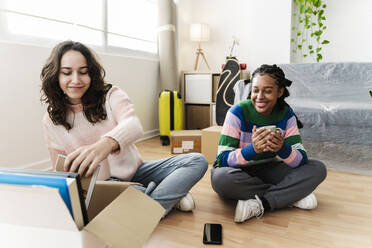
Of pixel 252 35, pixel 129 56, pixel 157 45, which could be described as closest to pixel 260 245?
pixel 129 56

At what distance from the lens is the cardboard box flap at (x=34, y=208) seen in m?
0.53

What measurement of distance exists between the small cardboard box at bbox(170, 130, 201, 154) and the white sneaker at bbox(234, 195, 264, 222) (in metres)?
1.22

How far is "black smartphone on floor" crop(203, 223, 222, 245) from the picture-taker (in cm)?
121

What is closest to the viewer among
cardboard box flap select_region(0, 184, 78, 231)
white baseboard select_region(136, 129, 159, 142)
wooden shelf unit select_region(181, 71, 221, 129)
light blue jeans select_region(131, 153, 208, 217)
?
cardboard box flap select_region(0, 184, 78, 231)

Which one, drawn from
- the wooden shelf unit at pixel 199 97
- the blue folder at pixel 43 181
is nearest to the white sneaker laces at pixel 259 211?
the blue folder at pixel 43 181

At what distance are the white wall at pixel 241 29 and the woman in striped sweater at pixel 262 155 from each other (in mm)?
2304

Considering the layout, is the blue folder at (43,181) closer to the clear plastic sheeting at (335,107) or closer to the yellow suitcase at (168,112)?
the clear plastic sheeting at (335,107)

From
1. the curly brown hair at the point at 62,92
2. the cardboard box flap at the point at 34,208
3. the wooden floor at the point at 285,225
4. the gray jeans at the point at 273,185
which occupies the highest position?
the curly brown hair at the point at 62,92

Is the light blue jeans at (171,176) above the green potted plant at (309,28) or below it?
below

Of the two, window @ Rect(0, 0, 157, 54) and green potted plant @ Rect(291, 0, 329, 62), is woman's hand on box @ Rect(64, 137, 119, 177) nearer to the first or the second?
window @ Rect(0, 0, 157, 54)

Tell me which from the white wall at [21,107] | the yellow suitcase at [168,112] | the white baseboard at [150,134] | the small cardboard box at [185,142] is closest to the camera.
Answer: the white wall at [21,107]

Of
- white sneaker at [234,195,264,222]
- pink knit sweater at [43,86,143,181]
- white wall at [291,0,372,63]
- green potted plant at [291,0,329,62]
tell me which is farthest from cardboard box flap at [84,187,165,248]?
white wall at [291,0,372,63]

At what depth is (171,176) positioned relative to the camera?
136 centimetres

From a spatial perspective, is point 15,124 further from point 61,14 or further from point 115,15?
point 115,15
